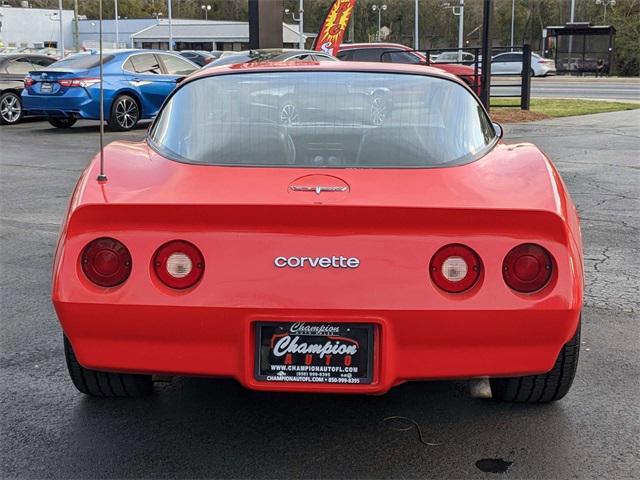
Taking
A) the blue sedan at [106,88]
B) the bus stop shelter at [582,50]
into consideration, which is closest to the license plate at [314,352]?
the blue sedan at [106,88]

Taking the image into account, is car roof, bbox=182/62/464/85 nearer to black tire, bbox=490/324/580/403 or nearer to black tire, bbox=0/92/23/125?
black tire, bbox=490/324/580/403

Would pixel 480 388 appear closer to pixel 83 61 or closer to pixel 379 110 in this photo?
pixel 379 110

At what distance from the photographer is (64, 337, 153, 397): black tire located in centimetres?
348

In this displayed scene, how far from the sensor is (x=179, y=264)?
291cm

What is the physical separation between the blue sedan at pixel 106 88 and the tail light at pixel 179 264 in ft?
40.2

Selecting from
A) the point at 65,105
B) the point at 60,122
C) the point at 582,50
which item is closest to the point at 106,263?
the point at 65,105

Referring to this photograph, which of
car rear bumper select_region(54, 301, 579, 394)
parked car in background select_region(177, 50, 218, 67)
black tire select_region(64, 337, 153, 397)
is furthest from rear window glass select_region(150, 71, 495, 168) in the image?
parked car in background select_region(177, 50, 218, 67)

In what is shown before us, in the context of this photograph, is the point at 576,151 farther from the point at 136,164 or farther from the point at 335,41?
the point at 136,164

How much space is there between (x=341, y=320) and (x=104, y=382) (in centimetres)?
123

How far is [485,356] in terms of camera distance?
291cm

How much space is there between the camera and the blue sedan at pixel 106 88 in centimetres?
1477

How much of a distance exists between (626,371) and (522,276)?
4.70ft

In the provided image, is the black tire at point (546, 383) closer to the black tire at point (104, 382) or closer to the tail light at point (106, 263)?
the black tire at point (104, 382)

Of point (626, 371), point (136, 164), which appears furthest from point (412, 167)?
point (626, 371)
